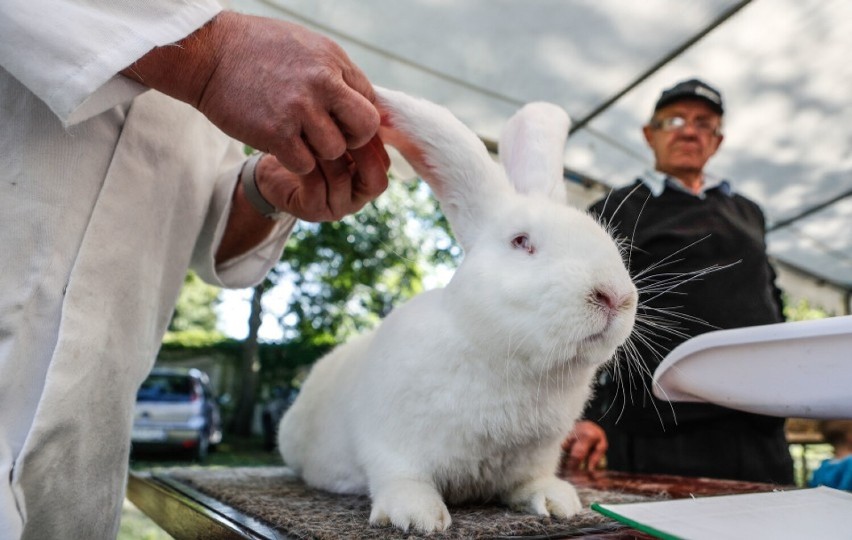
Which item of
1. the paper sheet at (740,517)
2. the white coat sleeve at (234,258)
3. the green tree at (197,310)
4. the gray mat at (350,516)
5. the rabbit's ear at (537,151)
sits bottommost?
the gray mat at (350,516)

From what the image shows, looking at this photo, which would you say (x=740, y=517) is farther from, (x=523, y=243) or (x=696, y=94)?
(x=696, y=94)

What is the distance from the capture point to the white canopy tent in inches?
141

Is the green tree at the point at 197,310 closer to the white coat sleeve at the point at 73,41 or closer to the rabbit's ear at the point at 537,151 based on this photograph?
the rabbit's ear at the point at 537,151

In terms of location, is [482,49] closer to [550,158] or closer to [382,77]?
[382,77]

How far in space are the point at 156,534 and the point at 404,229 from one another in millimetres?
3361

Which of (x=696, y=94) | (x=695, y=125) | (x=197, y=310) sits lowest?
(x=695, y=125)

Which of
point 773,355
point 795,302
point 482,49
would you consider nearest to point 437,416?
point 773,355

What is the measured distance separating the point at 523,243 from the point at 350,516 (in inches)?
20.7

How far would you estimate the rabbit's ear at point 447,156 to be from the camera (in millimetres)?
1121

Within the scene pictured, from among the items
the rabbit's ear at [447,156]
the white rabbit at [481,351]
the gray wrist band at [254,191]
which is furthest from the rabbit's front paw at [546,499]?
the gray wrist band at [254,191]

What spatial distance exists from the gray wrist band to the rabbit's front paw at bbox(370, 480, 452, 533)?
0.73 meters

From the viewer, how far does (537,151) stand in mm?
1264

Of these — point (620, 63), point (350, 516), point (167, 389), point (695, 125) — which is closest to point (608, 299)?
point (350, 516)

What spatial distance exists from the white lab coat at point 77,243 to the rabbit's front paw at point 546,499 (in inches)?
28.3
